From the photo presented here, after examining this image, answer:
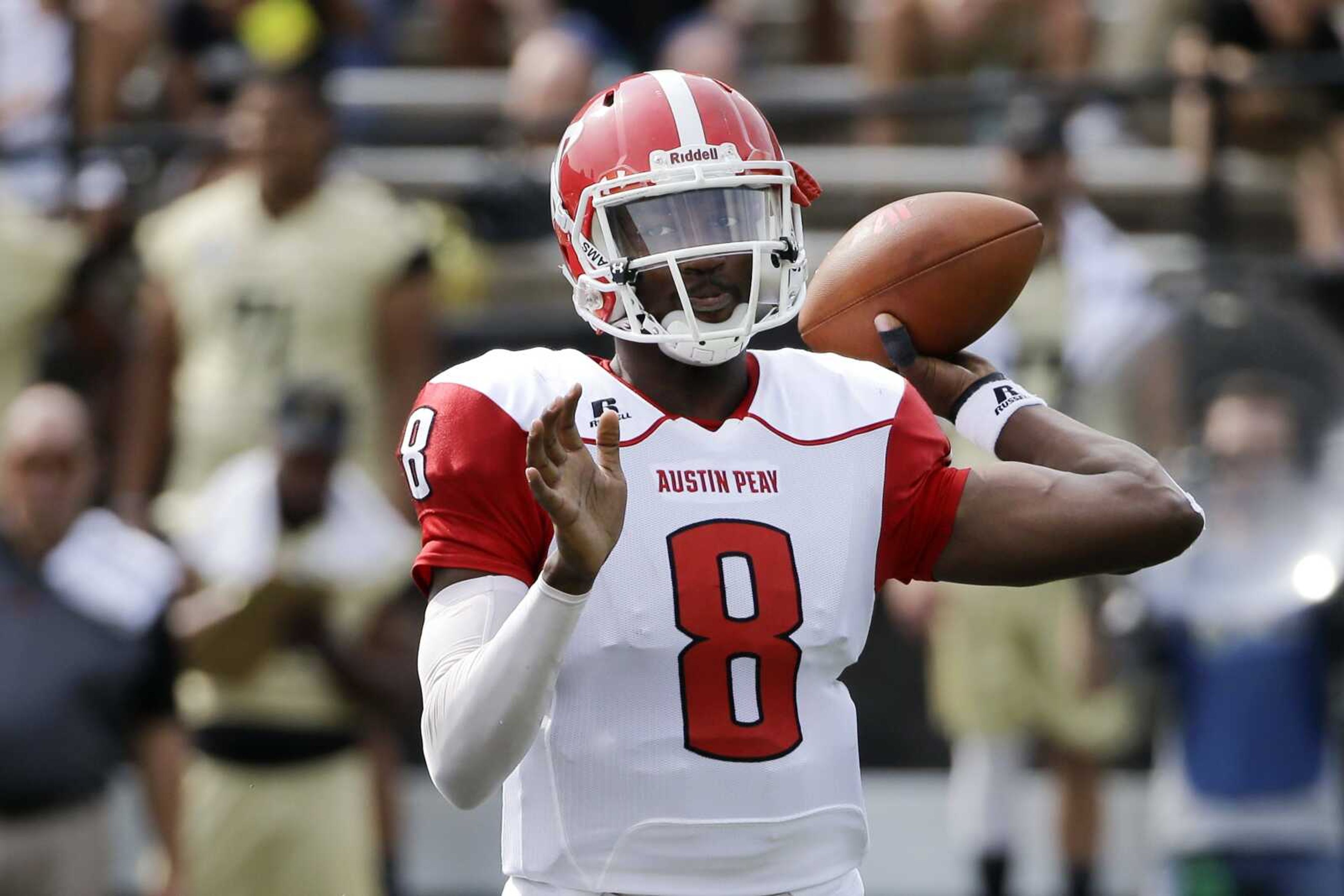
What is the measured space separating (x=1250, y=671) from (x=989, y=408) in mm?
2924

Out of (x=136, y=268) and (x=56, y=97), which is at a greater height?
(x=56, y=97)

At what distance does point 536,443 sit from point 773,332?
411 cm

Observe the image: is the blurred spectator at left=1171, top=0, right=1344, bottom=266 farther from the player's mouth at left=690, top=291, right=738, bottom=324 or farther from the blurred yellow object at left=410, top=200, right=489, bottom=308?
the player's mouth at left=690, top=291, right=738, bottom=324

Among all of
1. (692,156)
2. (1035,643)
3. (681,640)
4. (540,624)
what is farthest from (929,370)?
(1035,643)

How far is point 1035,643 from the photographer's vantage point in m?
6.20

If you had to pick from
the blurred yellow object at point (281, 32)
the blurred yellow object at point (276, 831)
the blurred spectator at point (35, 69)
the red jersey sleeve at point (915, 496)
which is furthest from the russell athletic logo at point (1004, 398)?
the blurred spectator at point (35, 69)

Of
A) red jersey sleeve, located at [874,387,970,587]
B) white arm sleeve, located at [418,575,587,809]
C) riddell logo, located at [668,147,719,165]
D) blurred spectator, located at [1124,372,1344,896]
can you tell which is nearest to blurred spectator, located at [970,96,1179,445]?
blurred spectator, located at [1124,372,1344,896]

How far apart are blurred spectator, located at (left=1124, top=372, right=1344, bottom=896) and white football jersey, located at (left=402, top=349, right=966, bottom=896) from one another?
2.94 metres

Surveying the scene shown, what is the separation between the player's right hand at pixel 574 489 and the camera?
7.47 ft

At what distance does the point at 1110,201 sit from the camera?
7.19 m

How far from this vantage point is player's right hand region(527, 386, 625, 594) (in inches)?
89.6

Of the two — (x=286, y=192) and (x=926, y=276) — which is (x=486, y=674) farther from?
(x=286, y=192)

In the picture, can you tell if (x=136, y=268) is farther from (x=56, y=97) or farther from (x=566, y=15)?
(x=566, y=15)

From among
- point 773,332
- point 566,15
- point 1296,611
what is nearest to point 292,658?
point 773,332
